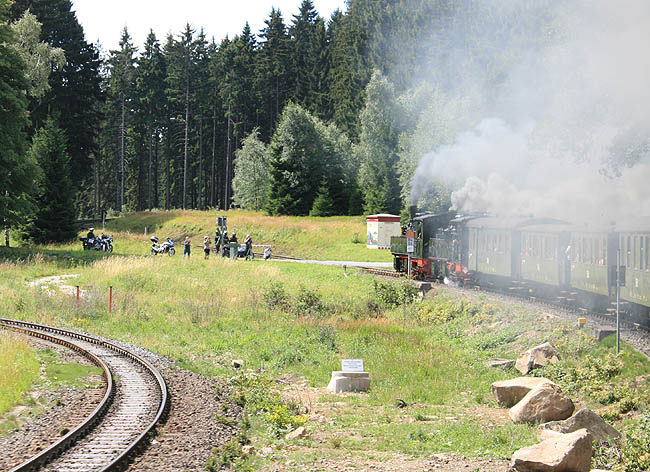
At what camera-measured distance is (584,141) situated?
91.0ft

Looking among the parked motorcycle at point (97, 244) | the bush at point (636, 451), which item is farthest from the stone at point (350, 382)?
the parked motorcycle at point (97, 244)

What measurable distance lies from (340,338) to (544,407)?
9915mm

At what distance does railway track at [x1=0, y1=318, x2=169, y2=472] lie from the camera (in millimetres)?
9891

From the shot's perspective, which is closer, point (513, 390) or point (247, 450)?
point (247, 450)

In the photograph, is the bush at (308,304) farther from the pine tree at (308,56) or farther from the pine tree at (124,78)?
the pine tree at (308,56)

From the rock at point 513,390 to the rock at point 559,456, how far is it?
14.6 feet

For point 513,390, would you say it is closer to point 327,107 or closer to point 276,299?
point 276,299

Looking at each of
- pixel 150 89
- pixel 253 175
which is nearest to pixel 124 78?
pixel 150 89

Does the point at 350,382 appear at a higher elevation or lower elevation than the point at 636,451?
lower

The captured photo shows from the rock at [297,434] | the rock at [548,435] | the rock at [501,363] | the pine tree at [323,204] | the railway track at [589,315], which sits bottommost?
the rock at [297,434]

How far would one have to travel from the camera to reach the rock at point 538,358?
16406 millimetres

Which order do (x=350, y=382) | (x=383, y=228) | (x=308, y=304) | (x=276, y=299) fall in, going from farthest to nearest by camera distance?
(x=383, y=228)
(x=276, y=299)
(x=308, y=304)
(x=350, y=382)

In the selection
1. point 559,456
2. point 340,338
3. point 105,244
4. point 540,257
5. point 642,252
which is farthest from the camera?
point 105,244

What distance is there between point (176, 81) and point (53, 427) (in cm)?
8079
